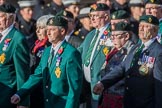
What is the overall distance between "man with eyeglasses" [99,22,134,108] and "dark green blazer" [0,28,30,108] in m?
1.01

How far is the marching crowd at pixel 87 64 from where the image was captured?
251 inches

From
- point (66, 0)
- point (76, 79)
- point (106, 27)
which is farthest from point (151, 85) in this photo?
point (66, 0)

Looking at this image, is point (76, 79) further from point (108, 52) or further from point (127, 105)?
point (108, 52)

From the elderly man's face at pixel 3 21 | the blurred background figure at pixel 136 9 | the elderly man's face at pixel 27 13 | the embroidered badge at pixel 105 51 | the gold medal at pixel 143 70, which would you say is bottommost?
the elderly man's face at pixel 27 13

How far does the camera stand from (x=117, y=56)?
7.07 m

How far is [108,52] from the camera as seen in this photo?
7414mm

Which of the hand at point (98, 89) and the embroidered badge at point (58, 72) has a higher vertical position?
the embroidered badge at point (58, 72)

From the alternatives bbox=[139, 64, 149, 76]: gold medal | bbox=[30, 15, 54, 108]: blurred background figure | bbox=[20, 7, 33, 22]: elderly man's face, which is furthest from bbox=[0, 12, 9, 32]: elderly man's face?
bbox=[20, 7, 33, 22]: elderly man's face

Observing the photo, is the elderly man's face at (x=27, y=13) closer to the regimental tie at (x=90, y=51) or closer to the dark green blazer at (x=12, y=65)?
the regimental tie at (x=90, y=51)

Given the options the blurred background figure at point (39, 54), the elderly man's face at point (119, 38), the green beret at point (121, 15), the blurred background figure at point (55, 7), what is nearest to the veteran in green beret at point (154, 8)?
the green beret at point (121, 15)

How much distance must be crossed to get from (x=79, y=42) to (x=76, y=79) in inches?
76.0

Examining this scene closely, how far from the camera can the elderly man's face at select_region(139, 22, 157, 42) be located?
21.4 ft

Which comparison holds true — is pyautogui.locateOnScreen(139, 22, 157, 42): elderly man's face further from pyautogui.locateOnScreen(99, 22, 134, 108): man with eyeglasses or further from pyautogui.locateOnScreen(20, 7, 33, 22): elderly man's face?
pyautogui.locateOnScreen(20, 7, 33, 22): elderly man's face

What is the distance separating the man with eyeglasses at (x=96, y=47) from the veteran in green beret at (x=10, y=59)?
0.99m
